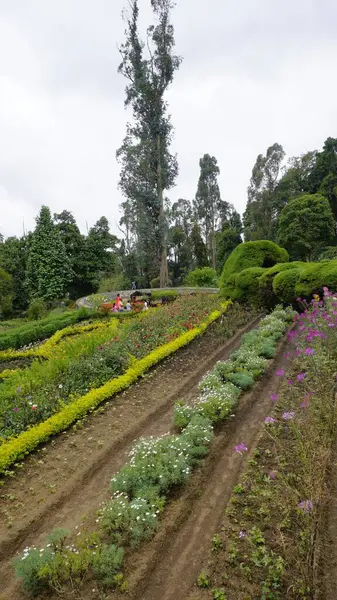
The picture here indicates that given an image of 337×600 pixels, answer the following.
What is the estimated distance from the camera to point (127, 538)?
3445 mm

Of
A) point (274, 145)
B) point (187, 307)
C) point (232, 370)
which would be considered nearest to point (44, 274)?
point (187, 307)

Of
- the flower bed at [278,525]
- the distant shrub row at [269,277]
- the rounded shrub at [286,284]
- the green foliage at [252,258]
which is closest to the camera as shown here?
the flower bed at [278,525]

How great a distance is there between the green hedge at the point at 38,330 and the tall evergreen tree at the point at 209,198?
24007mm

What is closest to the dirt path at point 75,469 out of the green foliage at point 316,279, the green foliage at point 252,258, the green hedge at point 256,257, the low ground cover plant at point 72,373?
the low ground cover plant at point 72,373

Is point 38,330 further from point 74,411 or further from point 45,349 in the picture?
point 74,411

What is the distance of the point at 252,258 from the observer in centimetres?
1515

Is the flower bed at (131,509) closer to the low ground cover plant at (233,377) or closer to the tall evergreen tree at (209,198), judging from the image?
the low ground cover plant at (233,377)

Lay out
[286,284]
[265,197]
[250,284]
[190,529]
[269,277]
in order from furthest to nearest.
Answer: [265,197]
[250,284]
[269,277]
[286,284]
[190,529]

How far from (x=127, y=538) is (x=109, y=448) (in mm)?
1842

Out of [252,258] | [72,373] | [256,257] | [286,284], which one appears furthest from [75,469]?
[256,257]

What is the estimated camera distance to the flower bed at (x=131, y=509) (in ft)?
9.95

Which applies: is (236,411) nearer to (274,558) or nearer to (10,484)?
(274,558)

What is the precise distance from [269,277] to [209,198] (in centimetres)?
2820

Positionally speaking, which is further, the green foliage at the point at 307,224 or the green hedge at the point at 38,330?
the green foliage at the point at 307,224
